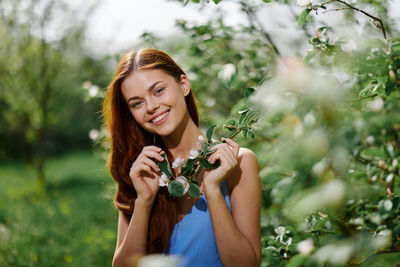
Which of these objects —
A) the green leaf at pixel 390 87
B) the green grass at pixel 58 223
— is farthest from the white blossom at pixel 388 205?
the green grass at pixel 58 223

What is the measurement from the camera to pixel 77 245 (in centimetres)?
476

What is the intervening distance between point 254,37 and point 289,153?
6.68ft

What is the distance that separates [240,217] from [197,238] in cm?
22

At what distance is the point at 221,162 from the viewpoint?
51.4 inches

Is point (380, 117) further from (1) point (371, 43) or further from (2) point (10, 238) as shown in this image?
(2) point (10, 238)

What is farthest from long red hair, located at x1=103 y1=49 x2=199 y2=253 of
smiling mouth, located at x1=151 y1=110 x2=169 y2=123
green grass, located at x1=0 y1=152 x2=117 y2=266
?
green grass, located at x1=0 y1=152 x2=117 y2=266

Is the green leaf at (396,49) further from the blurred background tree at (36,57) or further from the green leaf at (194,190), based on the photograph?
the blurred background tree at (36,57)

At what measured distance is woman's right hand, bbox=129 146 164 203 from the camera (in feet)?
4.67

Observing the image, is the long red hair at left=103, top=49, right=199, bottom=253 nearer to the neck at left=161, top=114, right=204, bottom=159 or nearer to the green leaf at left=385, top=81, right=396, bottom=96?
the neck at left=161, top=114, right=204, bottom=159

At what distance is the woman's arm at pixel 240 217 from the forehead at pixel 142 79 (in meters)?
0.52

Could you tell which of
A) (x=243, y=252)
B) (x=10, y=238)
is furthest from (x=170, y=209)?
(x=10, y=238)

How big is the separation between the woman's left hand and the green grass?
125cm

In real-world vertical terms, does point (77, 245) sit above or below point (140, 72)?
below

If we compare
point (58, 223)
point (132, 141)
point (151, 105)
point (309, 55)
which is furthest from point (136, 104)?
point (58, 223)
